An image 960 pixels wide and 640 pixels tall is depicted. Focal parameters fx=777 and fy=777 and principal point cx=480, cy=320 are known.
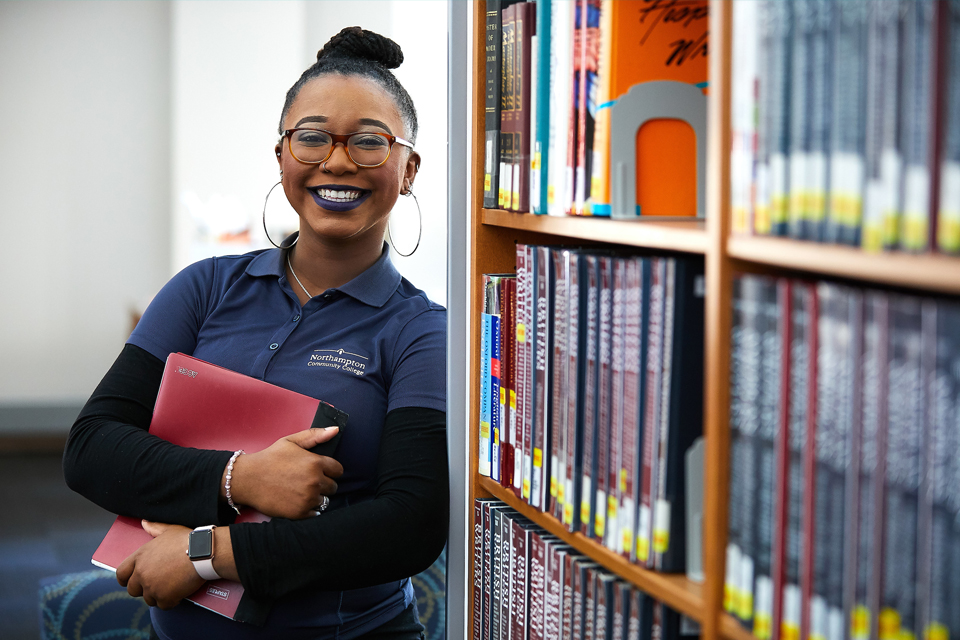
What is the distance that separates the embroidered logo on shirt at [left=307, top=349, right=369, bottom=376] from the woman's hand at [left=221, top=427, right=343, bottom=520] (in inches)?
6.2

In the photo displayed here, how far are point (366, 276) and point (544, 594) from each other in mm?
738

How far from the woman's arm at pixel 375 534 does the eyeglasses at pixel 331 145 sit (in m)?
0.50

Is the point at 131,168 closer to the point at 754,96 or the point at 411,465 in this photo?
the point at 411,465

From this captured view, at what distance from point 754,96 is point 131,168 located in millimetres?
4285

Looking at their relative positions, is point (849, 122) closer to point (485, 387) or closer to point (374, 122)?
point (485, 387)

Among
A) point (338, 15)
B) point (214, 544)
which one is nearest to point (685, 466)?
point (214, 544)

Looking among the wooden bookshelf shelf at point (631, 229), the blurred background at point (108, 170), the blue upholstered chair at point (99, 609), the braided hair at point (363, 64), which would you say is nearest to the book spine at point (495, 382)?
the wooden bookshelf shelf at point (631, 229)

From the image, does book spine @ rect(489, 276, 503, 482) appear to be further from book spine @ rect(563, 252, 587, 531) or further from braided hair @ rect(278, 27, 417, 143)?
braided hair @ rect(278, 27, 417, 143)

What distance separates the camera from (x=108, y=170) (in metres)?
4.27

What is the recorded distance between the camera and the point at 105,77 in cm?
423

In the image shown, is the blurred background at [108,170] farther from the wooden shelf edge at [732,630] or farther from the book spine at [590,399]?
the wooden shelf edge at [732,630]

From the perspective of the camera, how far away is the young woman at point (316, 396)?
4.07 feet

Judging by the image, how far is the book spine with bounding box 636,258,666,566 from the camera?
80cm

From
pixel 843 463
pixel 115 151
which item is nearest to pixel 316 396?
pixel 843 463
